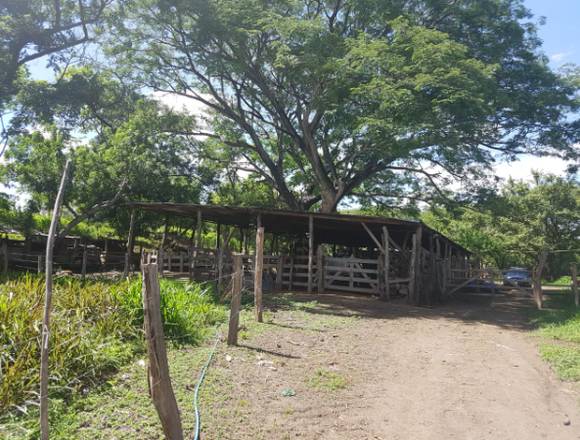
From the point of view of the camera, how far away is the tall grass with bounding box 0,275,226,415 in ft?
15.2

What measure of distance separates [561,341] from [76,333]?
30.1 ft

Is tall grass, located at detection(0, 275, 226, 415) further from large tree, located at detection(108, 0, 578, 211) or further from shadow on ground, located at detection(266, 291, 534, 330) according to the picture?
large tree, located at detection(108, 0, 578, 211)

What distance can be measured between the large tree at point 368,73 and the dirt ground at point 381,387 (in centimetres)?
753

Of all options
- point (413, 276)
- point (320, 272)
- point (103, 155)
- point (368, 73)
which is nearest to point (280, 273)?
point (320, 272)

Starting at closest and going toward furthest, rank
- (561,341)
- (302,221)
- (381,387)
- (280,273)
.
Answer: (381,387), (561,341), (280,273), (302,221)

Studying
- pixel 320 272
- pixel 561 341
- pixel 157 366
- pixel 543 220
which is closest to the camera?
pixel 157 366

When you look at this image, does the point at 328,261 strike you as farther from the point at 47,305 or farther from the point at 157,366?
the point at 47,305

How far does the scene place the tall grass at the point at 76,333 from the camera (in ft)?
15.2

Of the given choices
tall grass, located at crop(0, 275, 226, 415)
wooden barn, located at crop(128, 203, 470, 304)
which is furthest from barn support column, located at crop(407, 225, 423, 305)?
tall grass, located at crop(0, 275, 226, 415)

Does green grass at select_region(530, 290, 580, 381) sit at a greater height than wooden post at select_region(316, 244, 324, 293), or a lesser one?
lesser

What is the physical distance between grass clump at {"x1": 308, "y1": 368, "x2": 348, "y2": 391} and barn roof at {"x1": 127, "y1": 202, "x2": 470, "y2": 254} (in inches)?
346

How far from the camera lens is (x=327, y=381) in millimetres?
6133

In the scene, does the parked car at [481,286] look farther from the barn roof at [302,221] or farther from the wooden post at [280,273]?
the wooden post at [280,273]

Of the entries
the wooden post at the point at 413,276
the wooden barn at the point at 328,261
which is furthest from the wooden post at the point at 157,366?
the wooden post at the point at 413,276
